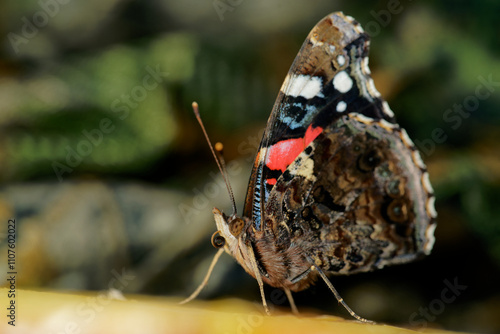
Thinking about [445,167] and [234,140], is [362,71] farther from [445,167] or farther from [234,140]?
[234,140]

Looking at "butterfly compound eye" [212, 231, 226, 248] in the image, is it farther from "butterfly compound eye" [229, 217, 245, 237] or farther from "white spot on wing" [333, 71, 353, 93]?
"white spot on wing" [333, 71, 353, 93]

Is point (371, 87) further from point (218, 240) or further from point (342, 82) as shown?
point (218, 240)

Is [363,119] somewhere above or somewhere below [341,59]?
below

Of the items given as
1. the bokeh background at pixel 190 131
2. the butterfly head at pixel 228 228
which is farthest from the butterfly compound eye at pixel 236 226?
the bokeh background at pixel 190 131

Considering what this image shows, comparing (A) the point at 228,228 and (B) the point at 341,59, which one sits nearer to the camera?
(A) the point at 228,228

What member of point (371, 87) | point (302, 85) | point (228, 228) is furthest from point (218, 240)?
point (371, 87)

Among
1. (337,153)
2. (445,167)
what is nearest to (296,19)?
(445,167)
